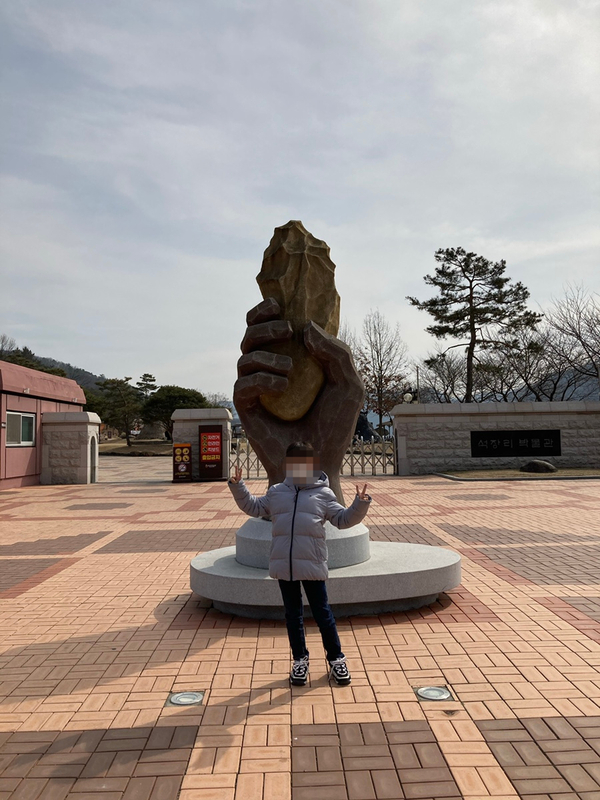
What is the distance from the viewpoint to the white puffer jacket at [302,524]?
373 centimetres

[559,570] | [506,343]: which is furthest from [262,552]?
[506,343]

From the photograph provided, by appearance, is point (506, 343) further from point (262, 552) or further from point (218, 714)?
point (218, 714)

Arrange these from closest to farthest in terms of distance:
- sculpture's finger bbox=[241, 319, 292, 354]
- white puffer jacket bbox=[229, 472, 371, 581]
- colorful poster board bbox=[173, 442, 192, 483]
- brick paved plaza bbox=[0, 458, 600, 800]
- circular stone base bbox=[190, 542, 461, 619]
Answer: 1. brick paved plaza bbox=[0, 458, 600, 800]
2. white puffer jacket bbox=[229, 472, 371, 581]
3. circular stone base bbox=[190, 542, 461, 619]
4. sculpture's finger bbox=[241, 319, 292, 354]
5. colorful poster board bbox=[173, 442, 192, 483]

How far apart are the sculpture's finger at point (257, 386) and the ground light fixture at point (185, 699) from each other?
123 inches

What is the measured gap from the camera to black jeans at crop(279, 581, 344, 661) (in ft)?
12.4

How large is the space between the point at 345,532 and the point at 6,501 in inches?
475

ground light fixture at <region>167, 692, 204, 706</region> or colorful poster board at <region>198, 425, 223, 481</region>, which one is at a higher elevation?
colorful poster board at <region>198, 425, 223, 481</region>

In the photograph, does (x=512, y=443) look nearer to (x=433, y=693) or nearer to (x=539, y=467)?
(x=539, y=467)

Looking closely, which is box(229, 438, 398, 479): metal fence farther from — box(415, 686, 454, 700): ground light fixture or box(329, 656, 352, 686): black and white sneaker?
box(415, 686, 454, 700): ground light fixture

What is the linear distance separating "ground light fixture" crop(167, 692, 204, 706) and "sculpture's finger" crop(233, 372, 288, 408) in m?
3.12

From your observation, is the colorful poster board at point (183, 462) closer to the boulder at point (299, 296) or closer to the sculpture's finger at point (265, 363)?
the boulder at point (299, 296)

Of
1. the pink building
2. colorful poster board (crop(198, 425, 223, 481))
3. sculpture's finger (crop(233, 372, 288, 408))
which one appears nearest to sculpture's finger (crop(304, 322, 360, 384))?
sculpture's finger (crop(233, 372, 288, 408))

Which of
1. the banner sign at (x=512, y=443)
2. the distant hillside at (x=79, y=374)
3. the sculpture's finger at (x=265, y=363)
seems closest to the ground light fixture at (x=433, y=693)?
the sculpture's finger at (x=265, y=363)

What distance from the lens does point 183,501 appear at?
1458 centimetres
